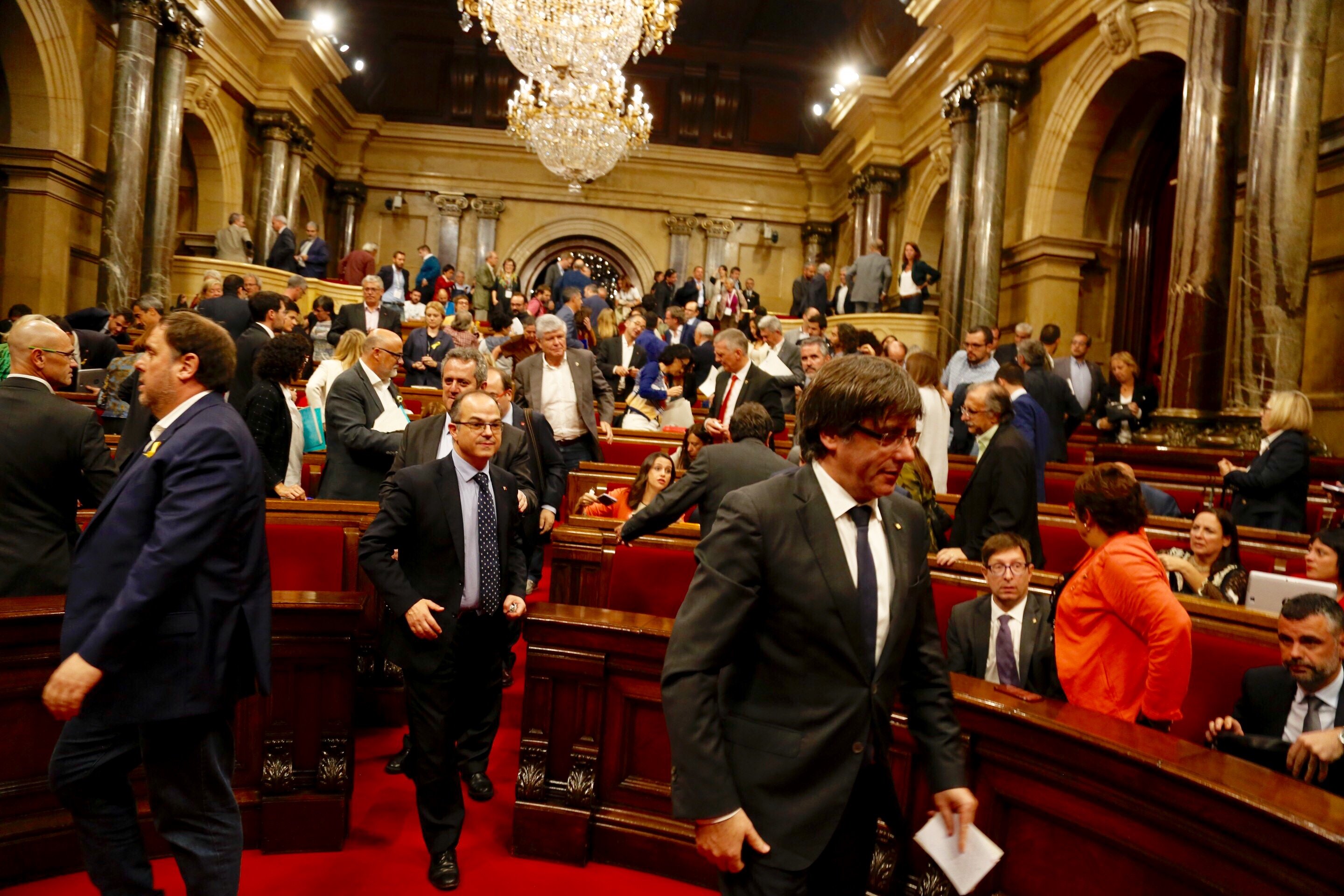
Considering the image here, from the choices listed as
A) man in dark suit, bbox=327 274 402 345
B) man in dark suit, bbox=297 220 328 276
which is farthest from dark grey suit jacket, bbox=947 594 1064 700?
man in dark suit, bbox=297 220 328 276

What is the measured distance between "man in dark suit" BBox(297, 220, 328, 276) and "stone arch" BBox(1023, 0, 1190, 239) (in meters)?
10.3

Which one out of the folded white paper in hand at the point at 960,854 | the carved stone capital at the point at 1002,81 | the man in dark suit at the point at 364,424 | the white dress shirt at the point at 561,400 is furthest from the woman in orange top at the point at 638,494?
the carved stone capital at the point at 1002,81

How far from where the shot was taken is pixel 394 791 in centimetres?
358

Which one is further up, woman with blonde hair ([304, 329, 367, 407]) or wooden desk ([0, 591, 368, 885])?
woman with blonde hair ([304, 329, 367, 407])

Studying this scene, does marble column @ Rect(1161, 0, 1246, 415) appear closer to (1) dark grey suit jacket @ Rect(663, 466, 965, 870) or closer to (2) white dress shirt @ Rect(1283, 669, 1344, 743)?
(2) white dress shirt @ Rect(1283, 669, 1344, 743)

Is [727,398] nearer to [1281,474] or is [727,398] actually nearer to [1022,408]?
[1022,408]

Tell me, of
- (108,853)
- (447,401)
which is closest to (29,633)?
(108,853)

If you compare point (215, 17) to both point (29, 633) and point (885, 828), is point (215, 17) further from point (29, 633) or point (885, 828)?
point (885, 828)

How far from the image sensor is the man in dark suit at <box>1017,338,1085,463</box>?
668cm

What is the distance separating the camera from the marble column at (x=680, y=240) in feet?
66.9

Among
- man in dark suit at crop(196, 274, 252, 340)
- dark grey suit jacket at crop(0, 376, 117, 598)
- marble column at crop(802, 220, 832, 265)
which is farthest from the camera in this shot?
marble column at crop(802, 220, 832, 265)

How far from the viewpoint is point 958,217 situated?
472 inches

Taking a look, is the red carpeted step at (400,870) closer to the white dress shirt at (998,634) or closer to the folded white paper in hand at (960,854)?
the white dress shirt at (998,634)

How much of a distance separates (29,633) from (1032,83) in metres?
11.8
